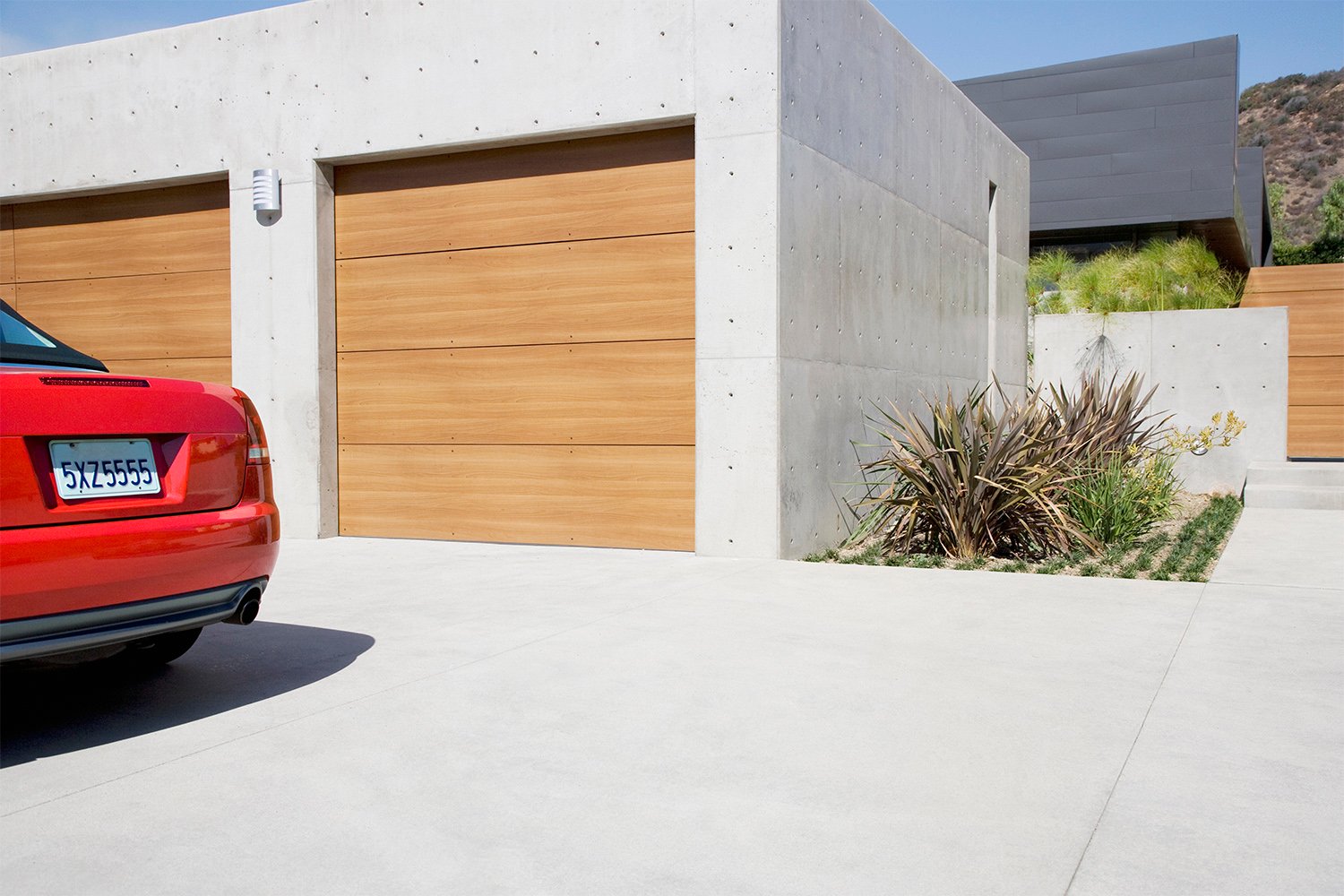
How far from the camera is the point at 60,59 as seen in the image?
9117mm

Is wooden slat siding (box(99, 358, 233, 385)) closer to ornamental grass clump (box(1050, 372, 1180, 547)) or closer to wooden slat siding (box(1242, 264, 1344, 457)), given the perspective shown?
ornamental grass clump (box(1050, 372, 1180, 547))

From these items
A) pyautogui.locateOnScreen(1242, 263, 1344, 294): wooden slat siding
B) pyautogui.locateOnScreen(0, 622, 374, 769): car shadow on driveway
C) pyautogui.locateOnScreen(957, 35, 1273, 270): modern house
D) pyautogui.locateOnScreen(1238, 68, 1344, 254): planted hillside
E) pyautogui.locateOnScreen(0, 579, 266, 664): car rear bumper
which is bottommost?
pyautogui.locateOnScreen(0, 622, 374, 769): car shadow on driveway

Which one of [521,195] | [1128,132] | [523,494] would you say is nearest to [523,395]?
[523,494]

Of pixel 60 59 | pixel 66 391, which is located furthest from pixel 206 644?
pixel 60 59

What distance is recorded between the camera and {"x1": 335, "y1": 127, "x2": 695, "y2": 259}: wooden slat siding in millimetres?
7371

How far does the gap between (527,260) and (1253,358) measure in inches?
329

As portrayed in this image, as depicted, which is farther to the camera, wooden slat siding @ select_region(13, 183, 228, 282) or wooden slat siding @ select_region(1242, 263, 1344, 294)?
wooden slat siding @ select_region(1242, 263, 1344, 294)

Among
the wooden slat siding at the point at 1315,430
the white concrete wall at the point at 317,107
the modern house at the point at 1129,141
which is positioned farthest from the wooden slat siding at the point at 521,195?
the modern house at the point at 1129,141

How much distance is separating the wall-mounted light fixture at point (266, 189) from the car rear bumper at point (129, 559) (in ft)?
17.0

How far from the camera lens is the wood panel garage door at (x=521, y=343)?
7.37 m

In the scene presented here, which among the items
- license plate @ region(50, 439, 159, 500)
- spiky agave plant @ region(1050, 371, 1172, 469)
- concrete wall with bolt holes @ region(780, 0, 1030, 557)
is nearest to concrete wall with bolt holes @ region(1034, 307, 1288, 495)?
concrete wall with bolt holes @ region(780, 0, 1030, 557)

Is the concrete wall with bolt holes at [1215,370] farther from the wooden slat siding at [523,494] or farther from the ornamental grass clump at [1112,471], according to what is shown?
the wooden slat siding at [523,494]

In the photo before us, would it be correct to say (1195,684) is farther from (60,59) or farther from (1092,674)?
(60,59)

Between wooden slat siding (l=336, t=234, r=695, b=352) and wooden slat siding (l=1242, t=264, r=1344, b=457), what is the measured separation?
11.3 metres
